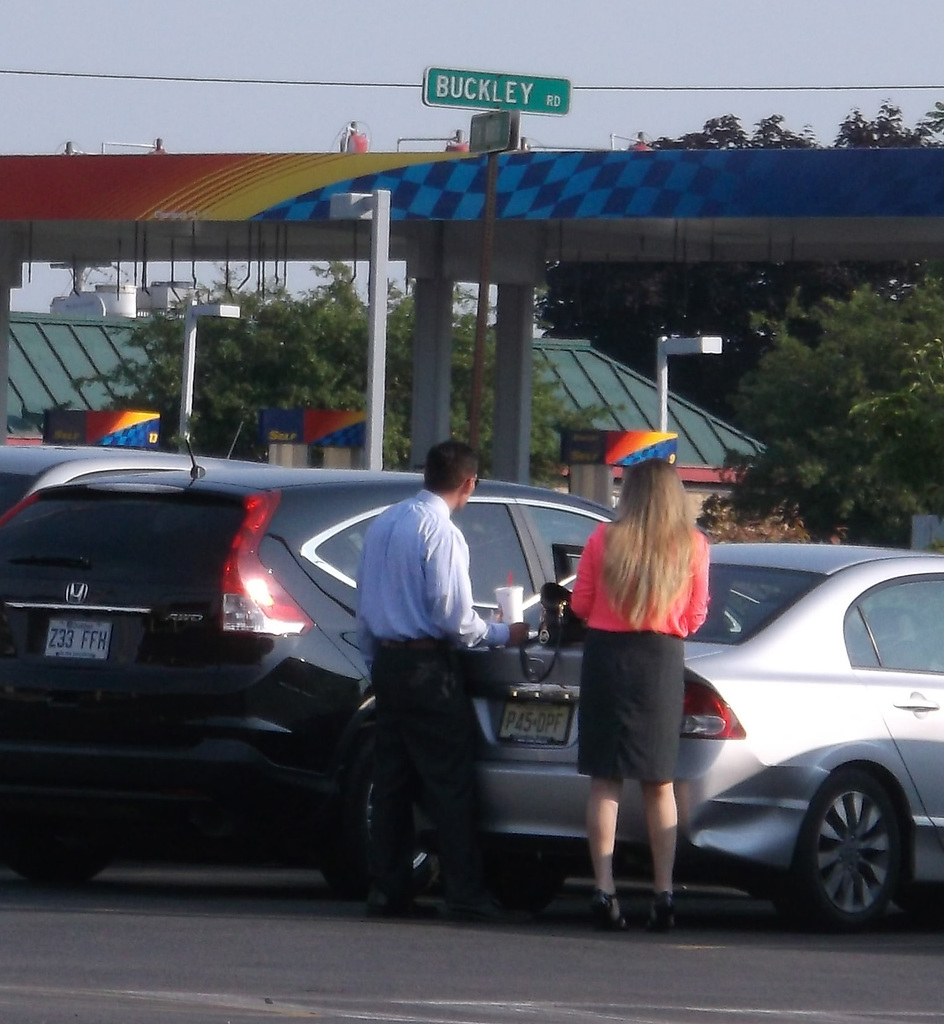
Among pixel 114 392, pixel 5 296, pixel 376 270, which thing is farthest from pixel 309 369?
pixel 376 270

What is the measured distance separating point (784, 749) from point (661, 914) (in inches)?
28.3

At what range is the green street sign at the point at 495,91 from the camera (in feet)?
66.3

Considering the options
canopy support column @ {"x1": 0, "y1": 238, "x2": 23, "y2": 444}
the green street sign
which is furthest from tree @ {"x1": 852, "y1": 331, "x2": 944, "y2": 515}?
canopy support column @ {"x1": 0, "y1": 238, "x2": 23, "y2": 444}

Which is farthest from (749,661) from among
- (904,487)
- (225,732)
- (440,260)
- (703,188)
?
(440,260)

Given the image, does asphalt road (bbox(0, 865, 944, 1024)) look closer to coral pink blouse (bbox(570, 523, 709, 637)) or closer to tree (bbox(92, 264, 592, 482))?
coral pink blouse (bbox(570, 523, 709, 637))

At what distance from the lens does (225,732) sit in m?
9.12

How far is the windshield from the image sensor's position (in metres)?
9.13

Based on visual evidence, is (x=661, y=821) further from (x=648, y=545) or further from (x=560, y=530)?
(x=560, y=530)

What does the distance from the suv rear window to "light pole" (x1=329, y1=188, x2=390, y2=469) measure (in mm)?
13867

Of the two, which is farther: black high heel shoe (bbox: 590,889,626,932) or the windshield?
the windshield

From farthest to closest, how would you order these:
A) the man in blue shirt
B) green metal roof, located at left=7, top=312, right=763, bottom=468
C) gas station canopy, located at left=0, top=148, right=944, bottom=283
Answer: green metal roof, located at left=7, top=312, right=763, bottom=468 → gas station canopy, located at left=0, top=148, right=944, bottom=283 → the man in blue shirt

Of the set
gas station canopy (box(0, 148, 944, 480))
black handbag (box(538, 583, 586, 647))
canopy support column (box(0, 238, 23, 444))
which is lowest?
black handbag (box(538, 583, 586, 647))

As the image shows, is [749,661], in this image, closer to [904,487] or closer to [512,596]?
[512,596]

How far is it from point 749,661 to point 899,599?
941mm
